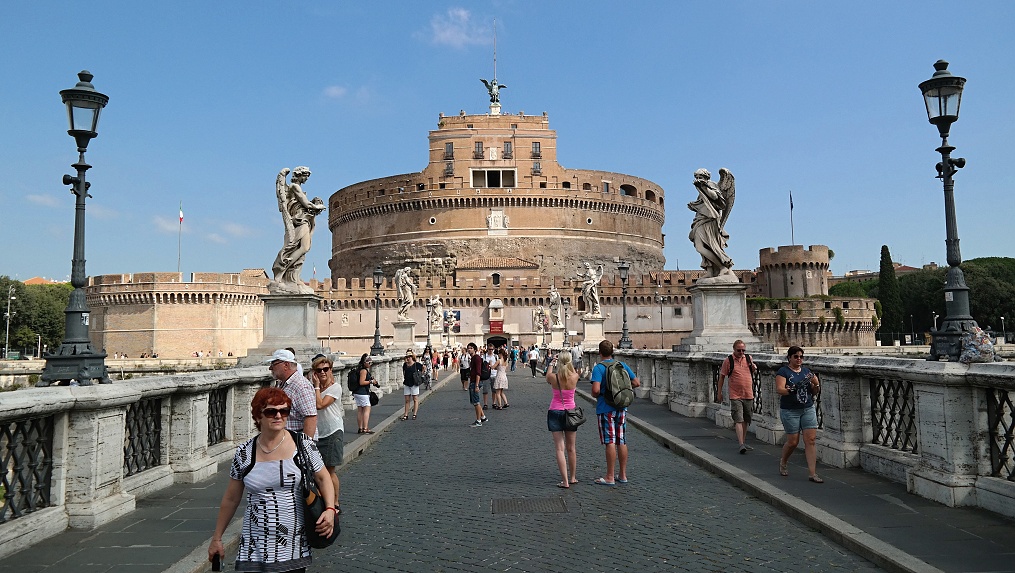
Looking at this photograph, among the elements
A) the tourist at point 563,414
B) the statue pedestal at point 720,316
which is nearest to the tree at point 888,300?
the statue pedestal at point 720,316

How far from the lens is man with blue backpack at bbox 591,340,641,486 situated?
6648 mm

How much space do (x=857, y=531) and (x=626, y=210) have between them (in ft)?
236

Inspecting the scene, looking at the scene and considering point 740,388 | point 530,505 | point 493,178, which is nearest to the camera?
point 530,505

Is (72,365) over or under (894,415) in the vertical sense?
over

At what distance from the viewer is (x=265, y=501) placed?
118 inches

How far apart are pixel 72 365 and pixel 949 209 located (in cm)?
771

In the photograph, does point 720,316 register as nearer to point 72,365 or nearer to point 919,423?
point 919,423

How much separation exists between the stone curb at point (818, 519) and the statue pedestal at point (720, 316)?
10.4ft

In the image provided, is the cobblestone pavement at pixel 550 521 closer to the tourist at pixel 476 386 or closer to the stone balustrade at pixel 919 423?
the stone balustrade at pixel 919 423

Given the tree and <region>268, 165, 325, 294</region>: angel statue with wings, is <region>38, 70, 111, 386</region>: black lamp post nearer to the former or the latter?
<region>268, 165, 325, 294</region>: angel statue with wings

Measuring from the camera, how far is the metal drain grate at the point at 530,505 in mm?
5793

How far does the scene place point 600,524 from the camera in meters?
5.33

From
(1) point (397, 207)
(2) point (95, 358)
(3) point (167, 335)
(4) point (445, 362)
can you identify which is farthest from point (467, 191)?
(2) point (95, 358)

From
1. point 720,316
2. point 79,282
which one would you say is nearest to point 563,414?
point 79,282
